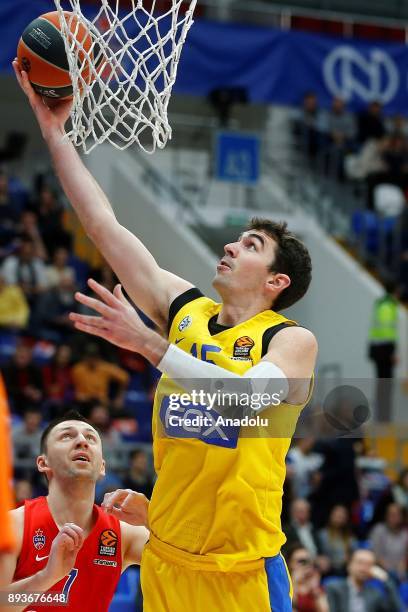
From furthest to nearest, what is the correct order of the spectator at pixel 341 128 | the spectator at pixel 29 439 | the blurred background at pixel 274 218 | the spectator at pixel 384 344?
the spectator at pixel 341 128
the spectator at pixel 384 344
the blurred background at pixel 274 218
the spectator at pixel 29 439

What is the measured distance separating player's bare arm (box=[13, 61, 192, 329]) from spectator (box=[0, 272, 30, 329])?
731 cm

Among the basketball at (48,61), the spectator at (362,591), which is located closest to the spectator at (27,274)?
the spectator at (362,591)

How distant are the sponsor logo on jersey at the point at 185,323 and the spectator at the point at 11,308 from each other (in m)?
7.59

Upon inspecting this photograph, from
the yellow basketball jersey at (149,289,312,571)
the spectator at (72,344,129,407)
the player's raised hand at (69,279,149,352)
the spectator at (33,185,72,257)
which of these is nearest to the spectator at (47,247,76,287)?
the spectator at (33,185,72,257)

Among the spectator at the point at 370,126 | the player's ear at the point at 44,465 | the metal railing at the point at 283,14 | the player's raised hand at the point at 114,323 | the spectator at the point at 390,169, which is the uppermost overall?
the metal railing at the point at 283,14

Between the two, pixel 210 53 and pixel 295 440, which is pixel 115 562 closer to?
pixel 295 440

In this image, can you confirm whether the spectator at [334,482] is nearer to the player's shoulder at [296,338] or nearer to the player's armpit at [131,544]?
the player's armpit at [131,544]

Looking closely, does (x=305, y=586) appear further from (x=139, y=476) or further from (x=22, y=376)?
(x=22, y=376)

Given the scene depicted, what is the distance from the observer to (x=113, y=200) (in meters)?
15.3

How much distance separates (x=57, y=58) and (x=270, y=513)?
1881 mm

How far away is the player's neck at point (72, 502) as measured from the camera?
15.7 ft

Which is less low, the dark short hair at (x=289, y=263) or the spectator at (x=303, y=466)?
the dark short hair at (x=289, y=263)

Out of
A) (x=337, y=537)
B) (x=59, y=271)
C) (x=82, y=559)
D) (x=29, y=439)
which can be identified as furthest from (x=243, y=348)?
(x=59, y=271)

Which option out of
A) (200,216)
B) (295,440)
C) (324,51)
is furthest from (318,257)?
(295,440)
